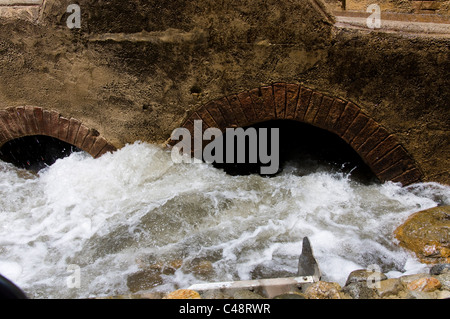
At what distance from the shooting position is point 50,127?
11.0ft

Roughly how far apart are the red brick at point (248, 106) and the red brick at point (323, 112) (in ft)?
1.77

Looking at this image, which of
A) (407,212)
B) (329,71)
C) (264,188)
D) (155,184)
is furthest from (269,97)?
(407,212)

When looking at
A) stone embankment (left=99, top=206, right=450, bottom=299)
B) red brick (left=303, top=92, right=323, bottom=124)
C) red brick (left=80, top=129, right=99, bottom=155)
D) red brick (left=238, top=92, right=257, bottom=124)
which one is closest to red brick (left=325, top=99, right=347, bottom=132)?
red brick (left=303, top=92, right=323, bottom=124)

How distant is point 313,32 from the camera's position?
9.04 feet

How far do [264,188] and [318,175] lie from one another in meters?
0.64

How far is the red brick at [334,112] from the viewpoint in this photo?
2.92 meters

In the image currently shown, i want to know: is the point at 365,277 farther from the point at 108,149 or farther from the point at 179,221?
the point at 108,149

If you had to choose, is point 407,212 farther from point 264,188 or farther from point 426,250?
point 264,188

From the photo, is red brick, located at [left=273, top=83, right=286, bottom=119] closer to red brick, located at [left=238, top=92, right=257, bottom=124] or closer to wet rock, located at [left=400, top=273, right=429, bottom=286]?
red brick, located at [left=238, top=92, right=257, bottom=124]

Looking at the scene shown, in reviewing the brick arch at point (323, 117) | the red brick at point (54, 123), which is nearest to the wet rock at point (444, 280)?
the brick arch at point (323, 117)

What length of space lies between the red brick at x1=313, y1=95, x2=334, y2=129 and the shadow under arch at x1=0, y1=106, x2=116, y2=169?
1.94 m

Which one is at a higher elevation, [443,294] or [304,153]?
[304,153]

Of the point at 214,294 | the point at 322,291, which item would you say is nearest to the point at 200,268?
the point at 214,294

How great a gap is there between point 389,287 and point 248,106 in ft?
5.72
